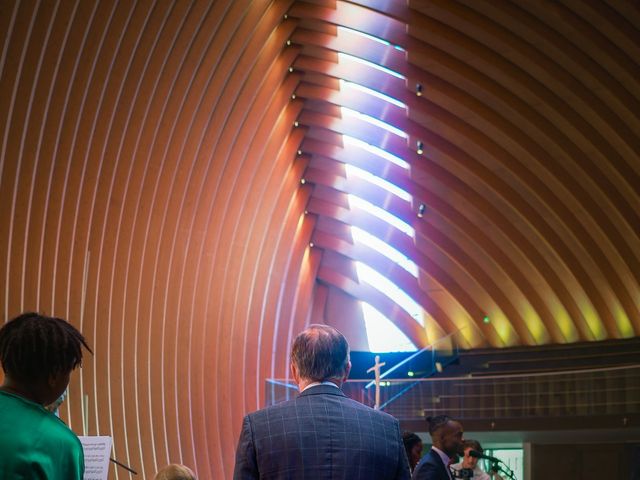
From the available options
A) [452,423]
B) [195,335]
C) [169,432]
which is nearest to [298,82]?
[195,335]

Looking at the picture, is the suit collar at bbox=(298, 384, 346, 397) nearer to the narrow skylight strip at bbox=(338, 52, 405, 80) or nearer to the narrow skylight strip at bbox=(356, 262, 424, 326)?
the narrow skylight strip at bbox=(338, 52, 405, 80)

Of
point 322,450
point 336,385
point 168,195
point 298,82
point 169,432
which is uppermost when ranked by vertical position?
point 298,82

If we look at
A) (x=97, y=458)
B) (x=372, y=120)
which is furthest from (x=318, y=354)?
(x=372, y=120)

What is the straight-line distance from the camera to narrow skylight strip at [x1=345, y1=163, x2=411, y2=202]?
2570 cm

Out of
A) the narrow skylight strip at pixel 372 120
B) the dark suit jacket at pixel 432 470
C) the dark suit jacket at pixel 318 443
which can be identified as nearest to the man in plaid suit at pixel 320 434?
the dark suit jacket at pixel 318 443

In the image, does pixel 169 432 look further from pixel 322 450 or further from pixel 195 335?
pixel 322 450

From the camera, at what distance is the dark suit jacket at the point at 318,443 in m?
3.40

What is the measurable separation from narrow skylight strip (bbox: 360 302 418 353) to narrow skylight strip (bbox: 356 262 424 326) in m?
0.97

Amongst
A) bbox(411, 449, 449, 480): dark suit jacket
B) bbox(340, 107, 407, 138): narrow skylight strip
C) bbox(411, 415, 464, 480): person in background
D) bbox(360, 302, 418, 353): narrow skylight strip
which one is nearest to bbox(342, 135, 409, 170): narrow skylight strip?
bbox(340, 107, 407, 138): narrow skylight strip

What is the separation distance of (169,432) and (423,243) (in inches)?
410

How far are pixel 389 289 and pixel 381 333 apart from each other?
159 cm

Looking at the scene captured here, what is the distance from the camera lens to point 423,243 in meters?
26.2

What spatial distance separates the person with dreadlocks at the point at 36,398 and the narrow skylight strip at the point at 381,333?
2720 cm

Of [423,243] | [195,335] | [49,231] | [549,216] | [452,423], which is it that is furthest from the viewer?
[423,243]
